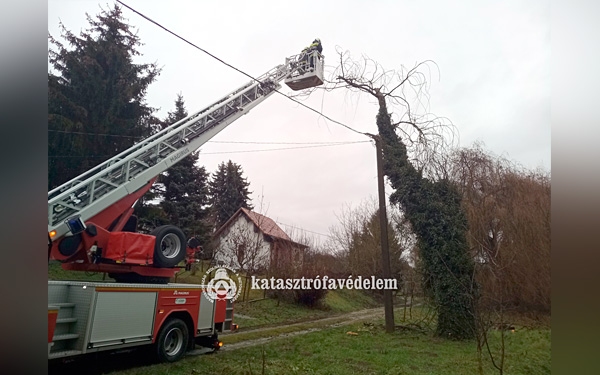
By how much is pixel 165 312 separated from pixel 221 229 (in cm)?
121

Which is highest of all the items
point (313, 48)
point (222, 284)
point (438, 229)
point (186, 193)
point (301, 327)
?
point (313, 48)

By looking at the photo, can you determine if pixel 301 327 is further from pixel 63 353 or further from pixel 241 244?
pixel 63 353

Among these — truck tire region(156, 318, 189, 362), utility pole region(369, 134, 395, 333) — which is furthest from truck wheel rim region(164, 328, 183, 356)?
utility pole region(369, 134, 395, 333)

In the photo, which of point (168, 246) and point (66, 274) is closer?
point (66, 274)

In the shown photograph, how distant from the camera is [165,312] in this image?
15.6 feet

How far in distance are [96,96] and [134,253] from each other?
1907 mm

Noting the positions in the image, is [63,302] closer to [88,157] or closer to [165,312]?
[165,312]

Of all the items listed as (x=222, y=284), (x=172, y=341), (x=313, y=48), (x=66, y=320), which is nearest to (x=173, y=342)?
(x=172, y=341)

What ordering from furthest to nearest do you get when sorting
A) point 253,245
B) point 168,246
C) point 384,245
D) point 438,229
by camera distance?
point 438,229
point 384,245
point 253,245
point 168,246

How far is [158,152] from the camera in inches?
191

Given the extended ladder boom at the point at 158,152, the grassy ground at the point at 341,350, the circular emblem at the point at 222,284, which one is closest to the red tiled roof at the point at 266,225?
the circular emblem at the point at 222,284

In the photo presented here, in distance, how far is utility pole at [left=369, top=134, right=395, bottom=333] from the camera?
5992 millimetres

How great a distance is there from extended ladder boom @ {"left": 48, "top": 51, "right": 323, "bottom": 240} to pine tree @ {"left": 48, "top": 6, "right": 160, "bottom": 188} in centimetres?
15
